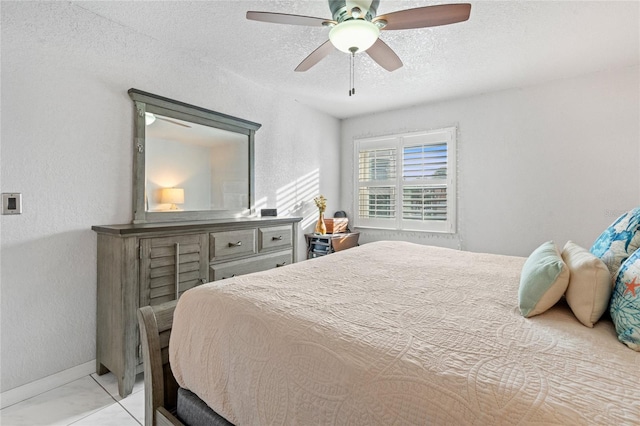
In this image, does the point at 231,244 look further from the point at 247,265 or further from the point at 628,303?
the point at 628,303

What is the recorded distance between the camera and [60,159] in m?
1.94

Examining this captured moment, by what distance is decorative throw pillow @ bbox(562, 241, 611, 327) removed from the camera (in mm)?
943

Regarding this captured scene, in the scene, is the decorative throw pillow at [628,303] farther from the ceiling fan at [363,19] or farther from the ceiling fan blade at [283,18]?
the ceiling fan blade at [283,18]

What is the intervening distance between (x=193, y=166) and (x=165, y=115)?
0.46 meters

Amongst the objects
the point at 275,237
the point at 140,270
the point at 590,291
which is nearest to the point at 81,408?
the point at 140,270

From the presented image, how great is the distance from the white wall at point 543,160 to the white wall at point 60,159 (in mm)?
3322

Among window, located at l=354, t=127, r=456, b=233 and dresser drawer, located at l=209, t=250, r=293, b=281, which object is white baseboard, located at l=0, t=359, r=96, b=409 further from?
window, located at l=354, t=127, r=456, b=233

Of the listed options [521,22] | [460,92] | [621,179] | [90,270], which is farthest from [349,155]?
[90,270]

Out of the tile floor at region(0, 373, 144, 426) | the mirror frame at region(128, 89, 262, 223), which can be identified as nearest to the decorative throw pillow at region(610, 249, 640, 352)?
the tile floor at region(0, 373, 144, 426)

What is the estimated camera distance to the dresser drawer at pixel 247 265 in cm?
235

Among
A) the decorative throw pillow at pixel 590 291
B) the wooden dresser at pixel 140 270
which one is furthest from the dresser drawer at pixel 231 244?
the decorative throw pillow at pixel 590 291

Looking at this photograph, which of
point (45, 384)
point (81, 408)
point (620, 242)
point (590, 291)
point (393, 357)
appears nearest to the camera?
point (393, 357)

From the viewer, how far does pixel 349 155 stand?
181 inches

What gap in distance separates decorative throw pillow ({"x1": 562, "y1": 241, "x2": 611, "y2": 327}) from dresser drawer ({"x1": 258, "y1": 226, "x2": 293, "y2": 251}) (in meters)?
2.23
